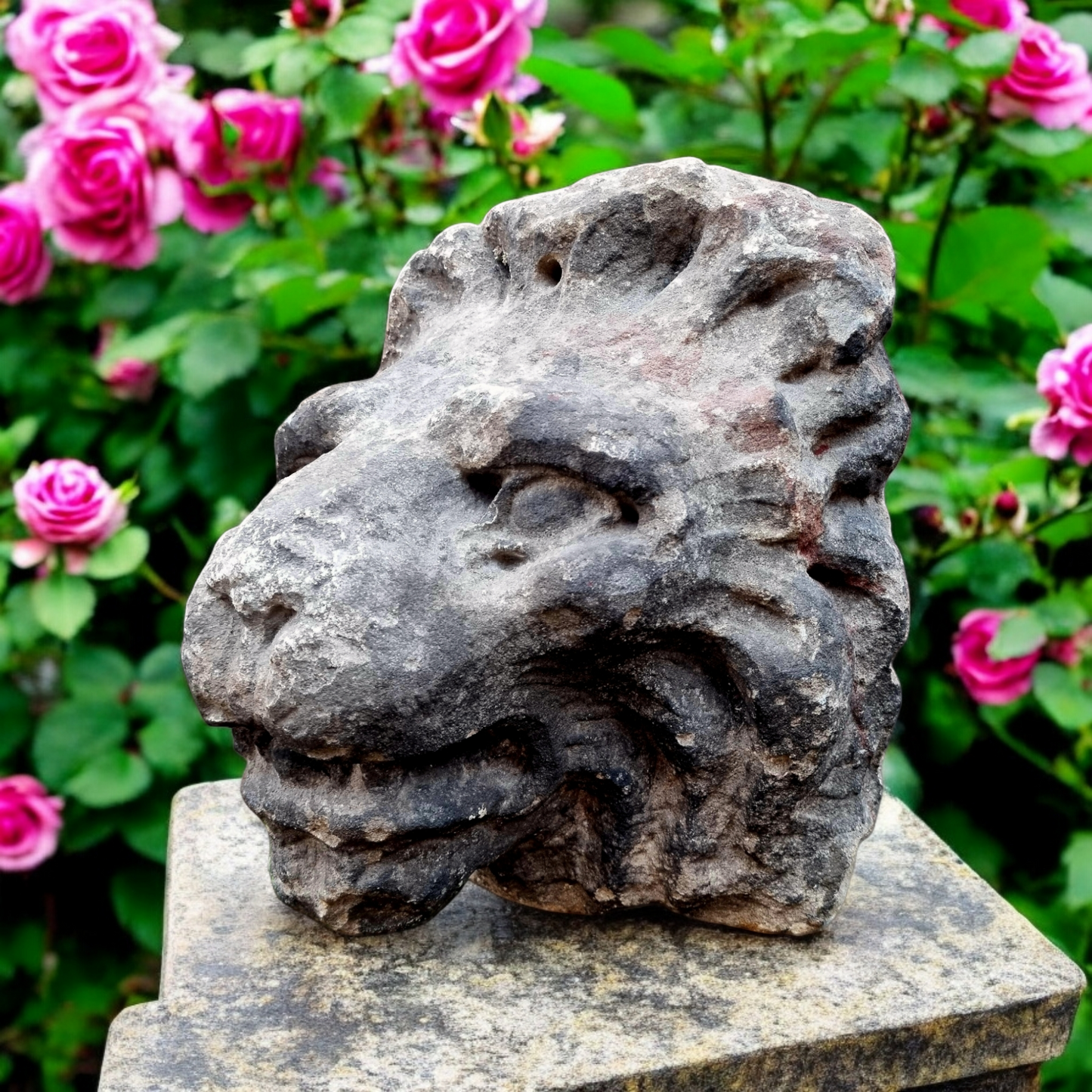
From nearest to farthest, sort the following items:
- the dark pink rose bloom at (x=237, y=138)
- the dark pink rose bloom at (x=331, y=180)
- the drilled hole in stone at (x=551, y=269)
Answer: the drilled hole in stone at (x=551, y=269), the dark pink rose bloom at (x=237, y=138), the dark pink rose bloom at (x=331, y=180)

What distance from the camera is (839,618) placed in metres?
1.42

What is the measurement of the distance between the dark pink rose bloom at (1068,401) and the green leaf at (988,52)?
39cm

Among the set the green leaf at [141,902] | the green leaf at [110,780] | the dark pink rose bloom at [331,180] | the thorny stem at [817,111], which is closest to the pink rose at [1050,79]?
the thorny stem at [817,111]

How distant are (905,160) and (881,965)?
138 cm

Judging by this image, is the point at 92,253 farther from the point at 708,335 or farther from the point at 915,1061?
the point at 915,1061

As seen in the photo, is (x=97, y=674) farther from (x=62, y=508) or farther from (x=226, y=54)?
(x=226, y=54)

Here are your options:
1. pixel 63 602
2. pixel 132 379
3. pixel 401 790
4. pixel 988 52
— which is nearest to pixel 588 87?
pixel 988 52

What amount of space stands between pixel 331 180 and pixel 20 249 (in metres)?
0.54

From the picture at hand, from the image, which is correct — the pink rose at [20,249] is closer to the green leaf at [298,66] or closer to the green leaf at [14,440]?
the green leaf at [14,440]

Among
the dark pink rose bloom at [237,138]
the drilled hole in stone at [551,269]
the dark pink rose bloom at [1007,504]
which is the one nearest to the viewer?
the drilled hole in stone at [551,269]

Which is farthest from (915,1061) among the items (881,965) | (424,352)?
(424,352)

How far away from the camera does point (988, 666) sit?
2.13 m

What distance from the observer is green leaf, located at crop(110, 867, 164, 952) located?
2.30 metres

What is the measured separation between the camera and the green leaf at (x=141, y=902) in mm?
2297
